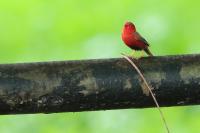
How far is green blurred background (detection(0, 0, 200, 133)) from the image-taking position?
2740mm

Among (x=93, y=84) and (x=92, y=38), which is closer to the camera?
(x=93, y=84)

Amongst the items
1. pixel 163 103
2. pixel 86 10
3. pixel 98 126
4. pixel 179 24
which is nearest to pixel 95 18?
pixel 86 10

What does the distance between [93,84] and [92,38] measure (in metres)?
1.65

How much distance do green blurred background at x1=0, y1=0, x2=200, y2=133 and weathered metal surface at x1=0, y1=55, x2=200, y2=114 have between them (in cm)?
129

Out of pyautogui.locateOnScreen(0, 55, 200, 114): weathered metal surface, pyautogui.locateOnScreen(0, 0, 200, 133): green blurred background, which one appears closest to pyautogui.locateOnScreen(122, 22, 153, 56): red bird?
pyautogui.locateOnScreen(0, 55, 200, 114): weathered metal surface

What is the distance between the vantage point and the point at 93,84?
136 cm

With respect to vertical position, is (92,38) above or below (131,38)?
below

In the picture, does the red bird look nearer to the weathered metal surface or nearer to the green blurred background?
the weathered metal surface

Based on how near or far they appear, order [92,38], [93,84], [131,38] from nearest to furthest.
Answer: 1. [93,84]
2. [131,38]
3. [92,38]

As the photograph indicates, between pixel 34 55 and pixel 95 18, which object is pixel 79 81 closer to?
pixel 34 55

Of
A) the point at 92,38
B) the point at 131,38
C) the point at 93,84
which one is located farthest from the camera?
the point at 92,38

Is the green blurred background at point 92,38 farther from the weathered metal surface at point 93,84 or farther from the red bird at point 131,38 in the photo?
the weathered metal surface at point 93,84

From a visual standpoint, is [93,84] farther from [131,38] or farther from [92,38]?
[92,38]

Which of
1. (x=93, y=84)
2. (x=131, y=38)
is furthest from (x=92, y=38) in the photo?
(x=93, y=84)
